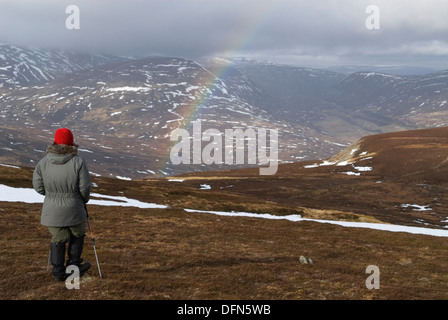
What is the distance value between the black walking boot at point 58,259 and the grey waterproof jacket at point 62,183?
3.05 ft

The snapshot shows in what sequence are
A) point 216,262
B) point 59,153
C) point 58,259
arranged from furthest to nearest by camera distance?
point 216,262, point 58,259, point 59,153

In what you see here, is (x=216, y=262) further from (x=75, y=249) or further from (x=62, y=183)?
(x=62, y=183)

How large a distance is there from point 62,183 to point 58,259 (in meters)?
2.83

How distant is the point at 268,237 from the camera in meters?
30.3

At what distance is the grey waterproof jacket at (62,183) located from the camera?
12.1 m

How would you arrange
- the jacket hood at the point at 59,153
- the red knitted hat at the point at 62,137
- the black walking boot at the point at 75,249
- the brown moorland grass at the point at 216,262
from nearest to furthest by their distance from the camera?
the jacket hood at the point at 59,153 < the red knitted hat at the point at 62,137 < the black walking boot at the point at 75,249 < the brown moorland grass at the point at 216,262

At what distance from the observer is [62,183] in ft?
39.9

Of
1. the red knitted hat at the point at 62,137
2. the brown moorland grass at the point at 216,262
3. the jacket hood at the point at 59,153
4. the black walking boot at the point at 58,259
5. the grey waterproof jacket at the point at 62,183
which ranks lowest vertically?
the brown moorland grass at the point at 216,262

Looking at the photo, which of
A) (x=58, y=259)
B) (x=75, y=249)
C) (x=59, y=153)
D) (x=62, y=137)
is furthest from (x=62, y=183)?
(x=58, y=259)

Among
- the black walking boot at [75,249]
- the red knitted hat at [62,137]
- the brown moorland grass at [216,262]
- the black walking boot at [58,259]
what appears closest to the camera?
the red knitted hat at [62,137]

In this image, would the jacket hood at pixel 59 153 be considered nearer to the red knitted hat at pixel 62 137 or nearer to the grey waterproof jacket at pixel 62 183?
the grey waterproof jacket at pixel 62 183

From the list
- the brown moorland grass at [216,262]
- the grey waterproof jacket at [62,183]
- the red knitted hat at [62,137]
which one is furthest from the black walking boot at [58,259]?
the red knitted hat at [62,137]
